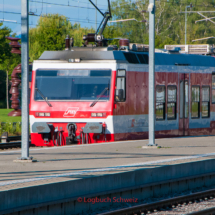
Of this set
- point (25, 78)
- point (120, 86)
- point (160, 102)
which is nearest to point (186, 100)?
point (160, 102)

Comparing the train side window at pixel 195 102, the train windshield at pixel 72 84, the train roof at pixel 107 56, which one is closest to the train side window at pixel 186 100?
the train side window at pixel 195 102

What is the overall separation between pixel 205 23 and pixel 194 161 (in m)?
68.6

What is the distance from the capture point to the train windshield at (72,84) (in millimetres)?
15758

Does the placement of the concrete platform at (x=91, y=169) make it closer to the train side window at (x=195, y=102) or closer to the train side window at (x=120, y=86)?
the train side window at (x=120, y=86)

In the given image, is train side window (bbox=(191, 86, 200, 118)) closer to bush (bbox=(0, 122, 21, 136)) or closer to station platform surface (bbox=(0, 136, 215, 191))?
station platform surface (bbox=(0, 136, 215, 191))

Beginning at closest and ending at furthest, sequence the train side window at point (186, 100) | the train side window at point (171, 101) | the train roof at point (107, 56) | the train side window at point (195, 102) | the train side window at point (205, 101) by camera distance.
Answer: the train roof at point (107, 56)
the train side window at point (171, 101)
the train side window at point (186, 100)
the train side window at point (195, 102)
the train side window at point (205, 101)

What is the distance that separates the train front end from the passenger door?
14.0ft

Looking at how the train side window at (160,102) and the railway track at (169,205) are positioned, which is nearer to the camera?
the railway track at (169,205)

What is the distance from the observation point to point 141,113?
1709 cm

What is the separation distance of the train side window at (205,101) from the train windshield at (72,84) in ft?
19.7

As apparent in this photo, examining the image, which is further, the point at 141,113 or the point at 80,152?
the point at 141,113

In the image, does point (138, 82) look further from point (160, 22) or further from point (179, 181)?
point (160, 22)

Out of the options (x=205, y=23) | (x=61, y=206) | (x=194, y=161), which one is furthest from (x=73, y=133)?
(x=205, y=23)

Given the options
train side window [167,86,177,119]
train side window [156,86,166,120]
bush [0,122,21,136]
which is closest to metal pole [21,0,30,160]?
train side window [156,86,166,120]
